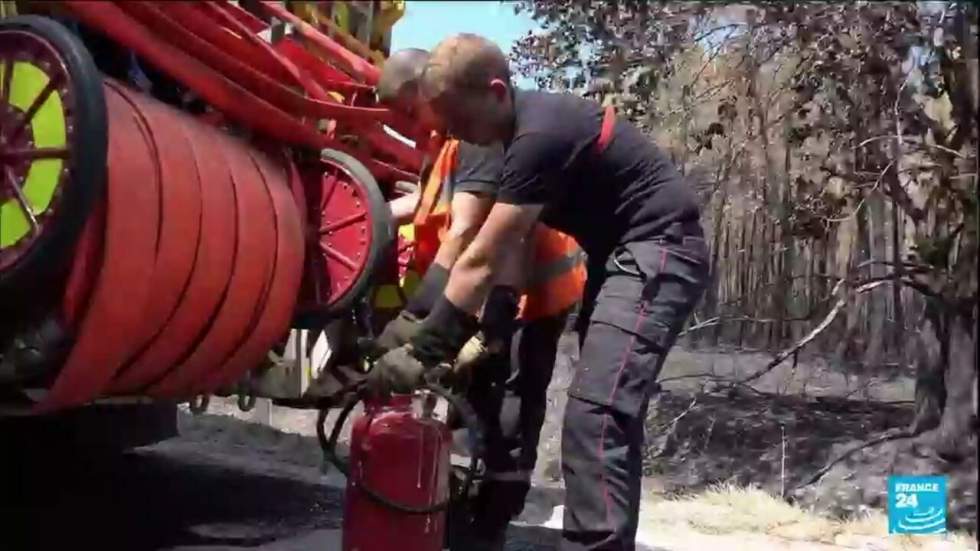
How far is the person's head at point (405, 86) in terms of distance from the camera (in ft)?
7.69

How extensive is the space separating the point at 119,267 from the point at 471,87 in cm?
68

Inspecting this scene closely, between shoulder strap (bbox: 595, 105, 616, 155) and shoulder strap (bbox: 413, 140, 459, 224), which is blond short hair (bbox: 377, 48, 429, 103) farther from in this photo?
shoulder strap (bbox: 595, 105, 616, 155)

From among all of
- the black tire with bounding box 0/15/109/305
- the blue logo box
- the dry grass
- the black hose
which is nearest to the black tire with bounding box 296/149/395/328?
the black hose

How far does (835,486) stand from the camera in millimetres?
2779

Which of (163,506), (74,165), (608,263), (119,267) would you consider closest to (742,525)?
(608,263)

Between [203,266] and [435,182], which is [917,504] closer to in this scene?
[203,266]

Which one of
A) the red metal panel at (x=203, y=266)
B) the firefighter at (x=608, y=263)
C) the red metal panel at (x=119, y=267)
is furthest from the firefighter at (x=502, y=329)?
the red metal panel at (x=119, y=267)

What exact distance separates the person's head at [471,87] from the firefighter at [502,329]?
351 mm

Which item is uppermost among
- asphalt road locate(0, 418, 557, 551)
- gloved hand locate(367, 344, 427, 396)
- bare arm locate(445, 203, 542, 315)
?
bare arm locate(445, 203, 542, 315)

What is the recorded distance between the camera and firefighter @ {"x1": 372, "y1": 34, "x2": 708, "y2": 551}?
6.67 ft

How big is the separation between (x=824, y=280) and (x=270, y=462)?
2.20 m

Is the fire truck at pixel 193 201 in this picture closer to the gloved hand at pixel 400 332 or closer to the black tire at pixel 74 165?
the black tire at pixel 74 165

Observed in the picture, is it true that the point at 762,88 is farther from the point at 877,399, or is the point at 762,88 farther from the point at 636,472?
the point at 636,472

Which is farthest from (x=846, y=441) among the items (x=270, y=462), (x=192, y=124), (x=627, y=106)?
(x=270, y=462)
